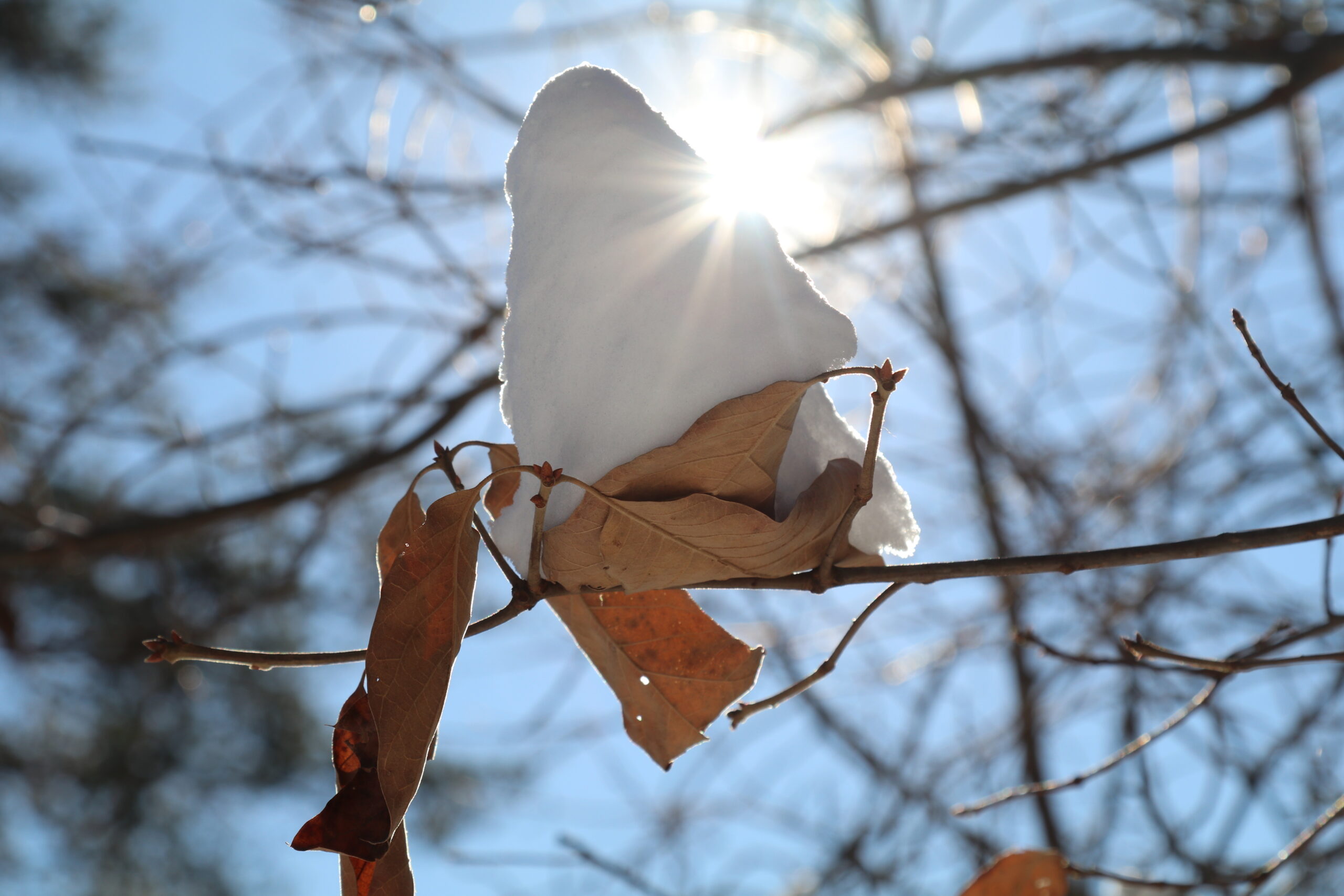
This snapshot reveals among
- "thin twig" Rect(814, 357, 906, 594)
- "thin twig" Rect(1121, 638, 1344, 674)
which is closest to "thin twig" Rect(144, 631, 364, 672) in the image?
"thin twig" Rect(814, 357, 906, 594)

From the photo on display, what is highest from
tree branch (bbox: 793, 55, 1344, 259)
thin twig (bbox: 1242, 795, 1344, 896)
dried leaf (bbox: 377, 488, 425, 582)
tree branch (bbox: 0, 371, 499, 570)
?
tree branch (bbox: 793, 55, 1344, 259)

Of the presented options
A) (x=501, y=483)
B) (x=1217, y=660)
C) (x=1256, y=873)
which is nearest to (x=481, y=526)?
(x=501, y=483)

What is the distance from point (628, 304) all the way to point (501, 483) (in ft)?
0.42

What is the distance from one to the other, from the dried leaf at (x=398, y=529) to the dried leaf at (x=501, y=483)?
4 cm

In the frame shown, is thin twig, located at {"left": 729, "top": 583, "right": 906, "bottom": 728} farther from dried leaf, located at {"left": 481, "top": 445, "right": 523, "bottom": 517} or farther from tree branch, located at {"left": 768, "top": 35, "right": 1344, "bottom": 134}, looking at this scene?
tree branch, located at {"left": 768, "top": 35, "right": 1344, "bottom": 134}

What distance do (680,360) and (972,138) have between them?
1261 millimetres

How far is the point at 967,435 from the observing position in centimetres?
181

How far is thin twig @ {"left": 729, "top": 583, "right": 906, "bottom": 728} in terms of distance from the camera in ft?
1.55

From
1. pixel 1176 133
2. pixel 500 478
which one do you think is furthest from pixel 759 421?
pixel 1176 133

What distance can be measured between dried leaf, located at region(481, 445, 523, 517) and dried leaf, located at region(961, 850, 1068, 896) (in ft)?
1.49

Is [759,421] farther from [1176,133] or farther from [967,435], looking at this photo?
[967,435]

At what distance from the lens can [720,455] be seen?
43 centimetres

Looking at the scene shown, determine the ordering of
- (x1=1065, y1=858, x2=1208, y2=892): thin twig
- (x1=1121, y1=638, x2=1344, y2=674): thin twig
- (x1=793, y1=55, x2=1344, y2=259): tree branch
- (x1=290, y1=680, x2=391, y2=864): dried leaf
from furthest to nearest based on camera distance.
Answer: (x1=793, y1=55, x2=1344, y2=259): tree branch, (x1=1065, y1=858, x2=1208, y2=892): thin twig, (x1=1121, y1=638, x2=1344, y2=674): thin twig, (x1=290, y1=680, x2=391, y2=864): dried leaf

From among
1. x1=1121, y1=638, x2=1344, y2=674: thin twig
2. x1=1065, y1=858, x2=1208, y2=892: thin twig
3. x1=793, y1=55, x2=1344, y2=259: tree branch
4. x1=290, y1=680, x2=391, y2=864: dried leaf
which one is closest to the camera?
x1=290, y1=680, x2=391, y2=864: dried leaf
